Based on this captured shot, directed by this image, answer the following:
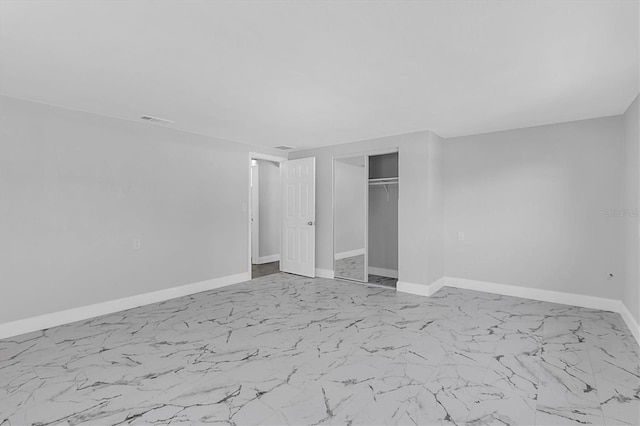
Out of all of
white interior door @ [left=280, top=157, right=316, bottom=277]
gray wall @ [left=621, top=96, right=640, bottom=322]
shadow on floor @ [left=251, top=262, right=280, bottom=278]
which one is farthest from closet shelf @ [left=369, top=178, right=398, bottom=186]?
gray wall @ [left=621, top=96, right=640, bottom=322]

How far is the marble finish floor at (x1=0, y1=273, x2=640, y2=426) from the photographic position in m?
2.08

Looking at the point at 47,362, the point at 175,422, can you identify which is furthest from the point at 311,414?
the point at 47,362

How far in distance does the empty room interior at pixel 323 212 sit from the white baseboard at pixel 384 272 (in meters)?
0.04

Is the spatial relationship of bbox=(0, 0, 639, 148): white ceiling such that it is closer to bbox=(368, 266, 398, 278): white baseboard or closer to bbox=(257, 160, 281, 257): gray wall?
bbox=(368, 266, 398, 278): white baseboard

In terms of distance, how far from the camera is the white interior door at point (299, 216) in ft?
19.5

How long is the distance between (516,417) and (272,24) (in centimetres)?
282

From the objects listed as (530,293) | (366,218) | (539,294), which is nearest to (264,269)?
(366,218)

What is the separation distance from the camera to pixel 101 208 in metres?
3.92

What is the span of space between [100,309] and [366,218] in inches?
150

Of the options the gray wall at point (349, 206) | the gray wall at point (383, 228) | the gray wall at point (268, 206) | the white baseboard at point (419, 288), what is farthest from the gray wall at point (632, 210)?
the gray wall at point (268, 206)

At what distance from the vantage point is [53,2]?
5.90 ft

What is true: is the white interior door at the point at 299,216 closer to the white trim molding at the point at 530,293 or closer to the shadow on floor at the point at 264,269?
the shadow on floor at the point at 264,269

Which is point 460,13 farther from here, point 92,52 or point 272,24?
point 92,52

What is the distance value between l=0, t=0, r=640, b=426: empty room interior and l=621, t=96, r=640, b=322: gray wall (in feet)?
0.18
